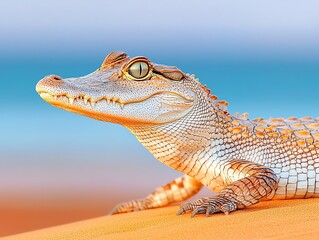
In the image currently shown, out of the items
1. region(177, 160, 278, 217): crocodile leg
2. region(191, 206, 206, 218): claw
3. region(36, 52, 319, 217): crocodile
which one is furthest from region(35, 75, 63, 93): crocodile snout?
region(191, 206, 206, 218): claw

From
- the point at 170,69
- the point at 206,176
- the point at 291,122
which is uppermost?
the point at 170,69

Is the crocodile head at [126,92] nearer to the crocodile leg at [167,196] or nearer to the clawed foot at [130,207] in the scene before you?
the crocodile leg at [167,196]

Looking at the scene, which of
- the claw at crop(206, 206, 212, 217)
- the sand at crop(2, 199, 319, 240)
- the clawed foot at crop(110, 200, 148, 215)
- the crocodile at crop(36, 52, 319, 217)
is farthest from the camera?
the clawed foot at crop(110, 200, 148, 215)

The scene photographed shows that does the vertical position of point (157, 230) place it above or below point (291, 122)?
below

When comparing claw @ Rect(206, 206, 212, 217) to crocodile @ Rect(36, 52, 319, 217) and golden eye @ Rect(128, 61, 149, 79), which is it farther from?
golden eye @ Rect(128, 61, 149, 79)

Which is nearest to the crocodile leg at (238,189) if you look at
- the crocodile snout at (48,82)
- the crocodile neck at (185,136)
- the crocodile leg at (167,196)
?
the crocodile neck at (185,136)

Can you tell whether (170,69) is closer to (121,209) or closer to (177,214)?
(177,214)

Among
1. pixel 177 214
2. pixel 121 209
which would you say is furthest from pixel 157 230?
pixel 121 209

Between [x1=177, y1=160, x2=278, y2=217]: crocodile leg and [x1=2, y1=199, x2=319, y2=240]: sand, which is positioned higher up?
[x1=177, y1=160, x2=278, y2=217]: crocodile leg
